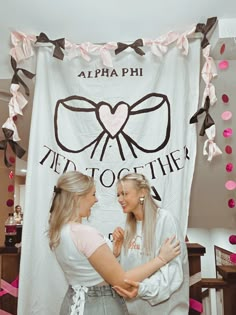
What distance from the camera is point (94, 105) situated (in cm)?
171

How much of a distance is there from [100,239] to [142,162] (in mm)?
466

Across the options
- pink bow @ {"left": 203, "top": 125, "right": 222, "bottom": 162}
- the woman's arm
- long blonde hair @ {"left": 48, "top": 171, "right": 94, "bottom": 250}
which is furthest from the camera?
pink bow @ {"left": 203, "top": 125, "right": 222, "bottom": 162}

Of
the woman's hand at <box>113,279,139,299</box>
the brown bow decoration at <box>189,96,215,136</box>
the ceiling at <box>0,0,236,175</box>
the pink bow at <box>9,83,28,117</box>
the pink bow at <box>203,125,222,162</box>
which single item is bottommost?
the woman's hand at <box>113,279,139,299</box>

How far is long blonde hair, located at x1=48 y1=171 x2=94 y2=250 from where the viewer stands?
1.41m

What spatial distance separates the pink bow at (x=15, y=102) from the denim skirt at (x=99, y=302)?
0.88 m

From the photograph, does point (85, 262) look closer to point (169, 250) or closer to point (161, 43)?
point (169, 250)

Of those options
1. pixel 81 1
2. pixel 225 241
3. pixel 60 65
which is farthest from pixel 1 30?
pixel 225 241

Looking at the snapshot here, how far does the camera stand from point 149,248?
146 cm

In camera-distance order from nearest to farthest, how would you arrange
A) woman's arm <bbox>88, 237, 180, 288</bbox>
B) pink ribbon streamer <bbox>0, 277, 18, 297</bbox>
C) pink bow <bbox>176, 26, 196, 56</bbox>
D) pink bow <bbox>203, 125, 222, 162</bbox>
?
woman's arm <bbox>88, 237, 180, 288</bbox> → pink bow <bbox>203, 125, 222, 162</bbox> → pink bow <bbox>176, 26, 196, 56</bbox> → pink ribbon streamer <bbox>0, 277, 18, 297</bbox>

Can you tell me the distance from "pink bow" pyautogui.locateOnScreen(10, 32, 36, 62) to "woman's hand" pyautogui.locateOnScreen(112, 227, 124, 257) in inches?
38.3

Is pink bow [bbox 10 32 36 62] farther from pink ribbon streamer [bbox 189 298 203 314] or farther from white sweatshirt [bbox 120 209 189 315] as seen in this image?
pink ribbon streamer [bbox 189 298 203 314]

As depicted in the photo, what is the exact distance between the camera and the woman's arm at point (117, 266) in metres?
1.31

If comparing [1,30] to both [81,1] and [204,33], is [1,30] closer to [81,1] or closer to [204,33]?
[81,1]

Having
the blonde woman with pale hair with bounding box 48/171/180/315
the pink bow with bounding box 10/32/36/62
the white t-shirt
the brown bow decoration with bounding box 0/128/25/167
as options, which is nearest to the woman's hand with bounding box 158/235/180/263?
the blonde woman with pale hair with bounding box 48/171/180/315
